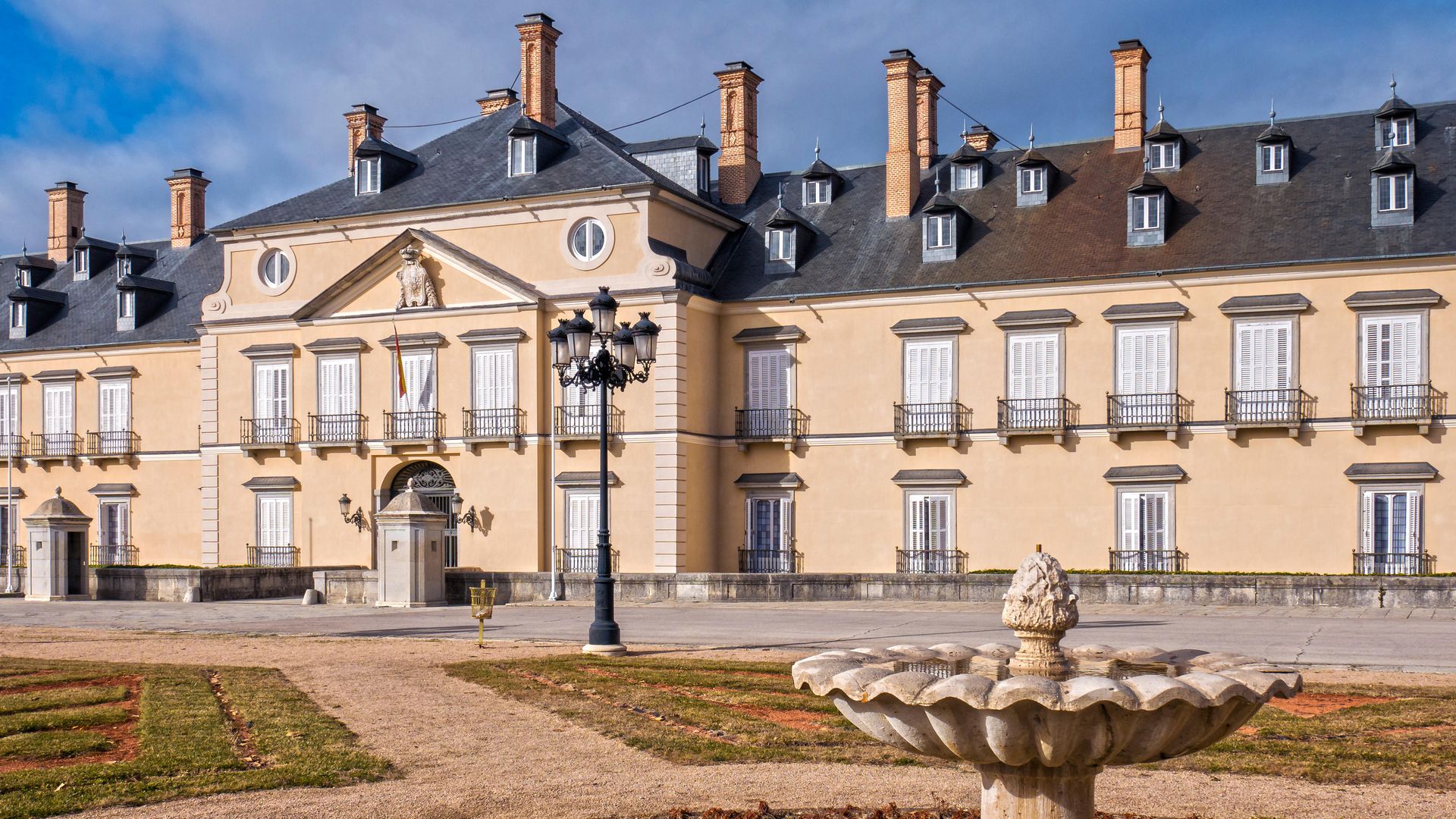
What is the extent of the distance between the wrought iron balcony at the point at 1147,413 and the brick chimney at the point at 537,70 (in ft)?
61.3

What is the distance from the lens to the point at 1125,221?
128 feet

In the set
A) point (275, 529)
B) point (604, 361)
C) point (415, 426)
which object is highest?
point (604, 361)

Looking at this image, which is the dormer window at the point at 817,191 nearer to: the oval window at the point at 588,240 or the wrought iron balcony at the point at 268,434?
the oval window at the point at 588,240

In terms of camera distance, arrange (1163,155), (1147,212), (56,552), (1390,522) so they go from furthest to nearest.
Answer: (1163,155)
(1147,212)
(56,552)
(1390,522)

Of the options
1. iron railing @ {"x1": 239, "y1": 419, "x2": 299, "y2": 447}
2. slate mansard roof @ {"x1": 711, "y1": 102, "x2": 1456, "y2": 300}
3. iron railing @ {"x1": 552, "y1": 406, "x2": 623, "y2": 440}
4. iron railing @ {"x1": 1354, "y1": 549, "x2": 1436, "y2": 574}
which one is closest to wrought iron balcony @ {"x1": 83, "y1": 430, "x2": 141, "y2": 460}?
iron railing @ {"x1": 239, "y1": 419, "x2": 299, "y2": 447}

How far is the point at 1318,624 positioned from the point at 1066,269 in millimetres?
15032

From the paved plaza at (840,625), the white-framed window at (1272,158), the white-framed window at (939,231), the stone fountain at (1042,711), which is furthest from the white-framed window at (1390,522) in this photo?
the stone fountain at (1042,711)

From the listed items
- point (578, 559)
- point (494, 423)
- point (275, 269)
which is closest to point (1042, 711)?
point (578, 559)

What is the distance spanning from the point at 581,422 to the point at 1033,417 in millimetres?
11941

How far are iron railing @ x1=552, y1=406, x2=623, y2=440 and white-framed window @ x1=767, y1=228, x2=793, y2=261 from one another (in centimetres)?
642

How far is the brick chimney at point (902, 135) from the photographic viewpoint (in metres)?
42.3

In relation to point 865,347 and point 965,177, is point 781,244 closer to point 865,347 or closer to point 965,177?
point 865,347

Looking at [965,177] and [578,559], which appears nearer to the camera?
[578,559]

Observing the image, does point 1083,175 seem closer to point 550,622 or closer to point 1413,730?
point 550,622
